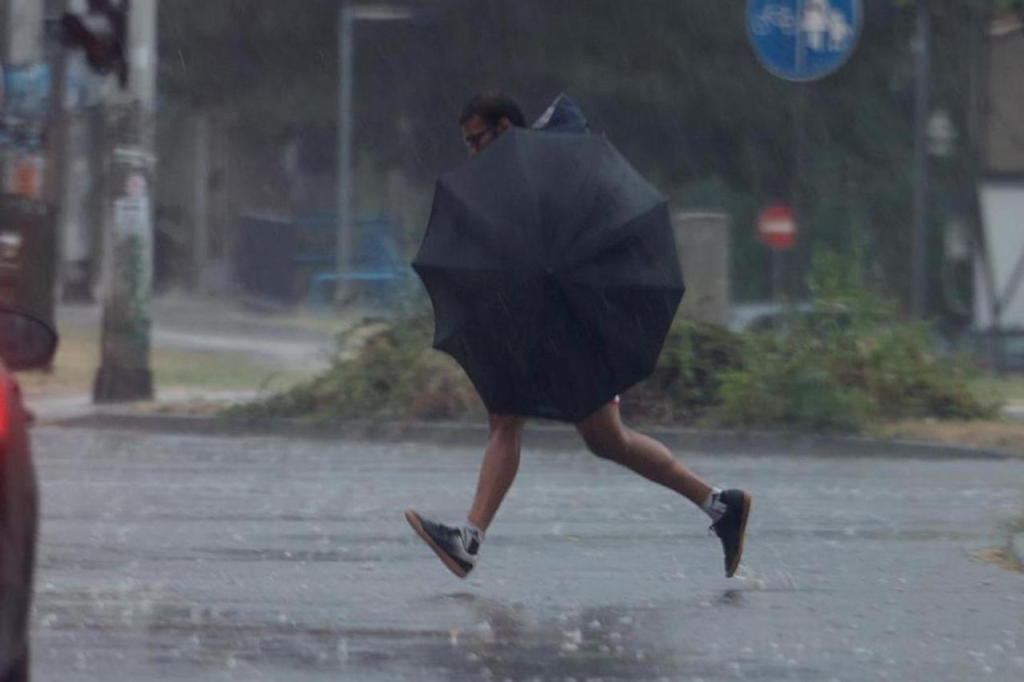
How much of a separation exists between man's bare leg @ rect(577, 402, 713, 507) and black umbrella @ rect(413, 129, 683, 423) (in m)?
0.14

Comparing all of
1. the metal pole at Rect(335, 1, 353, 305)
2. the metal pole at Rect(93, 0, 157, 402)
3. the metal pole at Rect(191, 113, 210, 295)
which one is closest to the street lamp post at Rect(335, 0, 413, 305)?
the metal pole at Rect(335, 1, 353, 305)

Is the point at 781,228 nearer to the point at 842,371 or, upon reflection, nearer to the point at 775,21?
the point at 775,21

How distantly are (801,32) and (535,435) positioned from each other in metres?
3.76

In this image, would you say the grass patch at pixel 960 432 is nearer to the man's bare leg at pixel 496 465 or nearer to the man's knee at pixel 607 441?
the man's knee at pixel 607 441

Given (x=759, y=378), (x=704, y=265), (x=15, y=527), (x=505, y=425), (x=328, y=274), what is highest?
(x=15, y=527)

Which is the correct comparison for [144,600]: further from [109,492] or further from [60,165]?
[60,165]

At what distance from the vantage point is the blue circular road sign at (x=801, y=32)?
15.9 metres

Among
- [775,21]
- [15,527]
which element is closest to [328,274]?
[775,21]

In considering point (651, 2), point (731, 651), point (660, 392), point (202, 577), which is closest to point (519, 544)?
point (202, 577)

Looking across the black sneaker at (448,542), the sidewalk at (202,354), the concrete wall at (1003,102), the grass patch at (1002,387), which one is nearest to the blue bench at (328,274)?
the sidewalk at (202,354)

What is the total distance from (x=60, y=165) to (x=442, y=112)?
845 centimetres

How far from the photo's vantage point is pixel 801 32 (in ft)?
52.4

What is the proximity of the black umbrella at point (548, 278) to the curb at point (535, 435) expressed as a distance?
6.46 meters

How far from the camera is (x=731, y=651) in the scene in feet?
22.2
